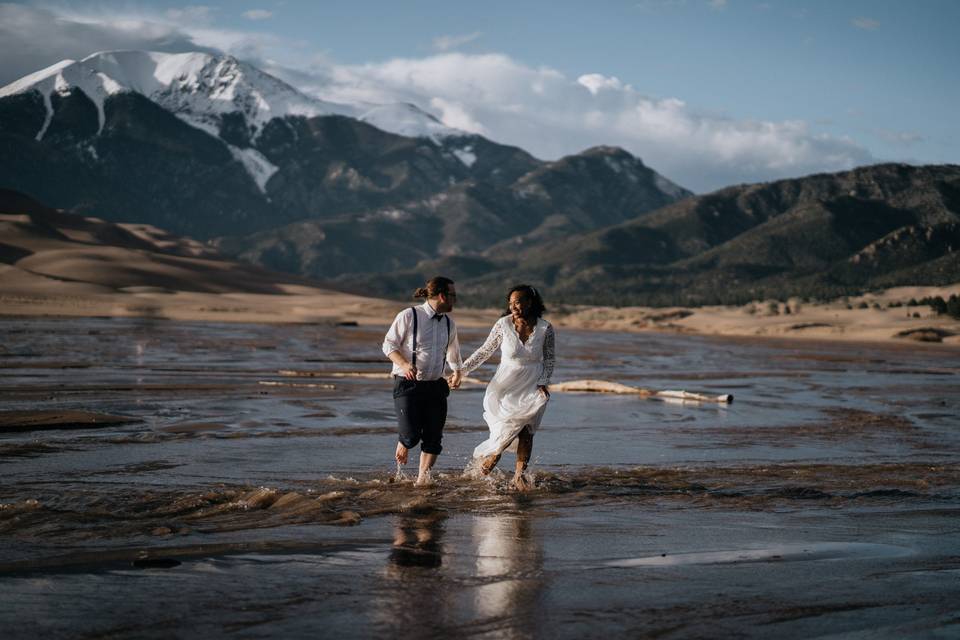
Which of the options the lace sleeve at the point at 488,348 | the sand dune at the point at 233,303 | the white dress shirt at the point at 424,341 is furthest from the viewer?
the sand dune at the point at 233,303

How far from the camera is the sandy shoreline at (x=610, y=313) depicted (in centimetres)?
6425

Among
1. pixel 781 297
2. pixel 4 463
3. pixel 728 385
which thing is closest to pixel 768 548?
pixel 4 463

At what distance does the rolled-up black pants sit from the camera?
394 inches

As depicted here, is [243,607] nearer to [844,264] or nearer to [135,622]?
[135,622]

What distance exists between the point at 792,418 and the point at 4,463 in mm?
12926

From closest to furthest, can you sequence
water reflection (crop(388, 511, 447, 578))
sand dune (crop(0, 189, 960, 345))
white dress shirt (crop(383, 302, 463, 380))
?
water reflection (crop(388, 511, 447, 578))
white dress shirt (crop(383, 302, 463, 380))
sand dune (crop(0, 189, 960, 345))

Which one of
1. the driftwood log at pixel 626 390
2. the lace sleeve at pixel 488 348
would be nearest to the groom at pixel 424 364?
the lace sleeve at pixel 488 348

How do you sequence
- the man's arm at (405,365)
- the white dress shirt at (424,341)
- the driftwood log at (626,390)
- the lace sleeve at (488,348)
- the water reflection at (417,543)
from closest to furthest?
the water reflection at (417,543) < the man's arm at (405,365) < the white dress shirt at (424,341) < the lace sleeve at (488,348) < the driftwood log at (626,390)

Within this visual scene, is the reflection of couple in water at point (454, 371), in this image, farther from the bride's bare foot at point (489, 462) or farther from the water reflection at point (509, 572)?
the water reflection at point (509, 572)

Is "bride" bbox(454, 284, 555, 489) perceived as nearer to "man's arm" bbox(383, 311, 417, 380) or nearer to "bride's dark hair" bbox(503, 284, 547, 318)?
"bride's dark hair" bbox(503, 284, 547, 318)

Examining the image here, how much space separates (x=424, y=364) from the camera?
9969 mm

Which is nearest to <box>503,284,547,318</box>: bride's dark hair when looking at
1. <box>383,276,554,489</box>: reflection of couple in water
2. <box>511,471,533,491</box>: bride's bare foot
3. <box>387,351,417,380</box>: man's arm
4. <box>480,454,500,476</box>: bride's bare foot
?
<box>383,276,554,489</box>: reflection of couple in water

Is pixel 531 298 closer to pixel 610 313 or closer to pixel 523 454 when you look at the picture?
pixel 523 454

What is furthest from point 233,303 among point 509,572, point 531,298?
point 509,572
